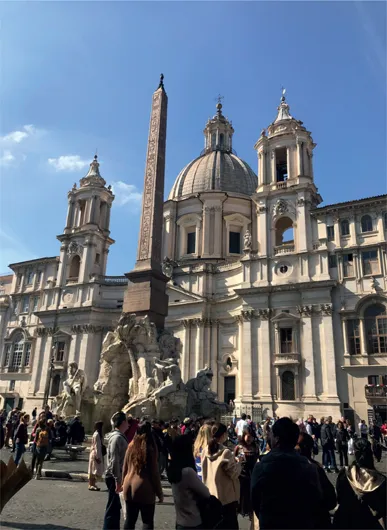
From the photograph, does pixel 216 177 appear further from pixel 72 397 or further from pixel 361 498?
pixel 361 498

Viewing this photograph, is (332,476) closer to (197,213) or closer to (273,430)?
(273,430)

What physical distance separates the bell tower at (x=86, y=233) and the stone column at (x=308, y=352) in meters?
22.9

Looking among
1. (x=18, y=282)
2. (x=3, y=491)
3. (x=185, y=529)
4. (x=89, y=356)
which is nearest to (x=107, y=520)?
(x=3, y=491)

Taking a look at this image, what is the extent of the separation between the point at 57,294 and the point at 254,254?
21.8 meters

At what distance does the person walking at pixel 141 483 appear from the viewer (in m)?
4.49

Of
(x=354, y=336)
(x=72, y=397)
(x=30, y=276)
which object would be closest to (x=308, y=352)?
(x=354, y=336)

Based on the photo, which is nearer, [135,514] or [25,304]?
[135,514]

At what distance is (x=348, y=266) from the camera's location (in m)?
32.1

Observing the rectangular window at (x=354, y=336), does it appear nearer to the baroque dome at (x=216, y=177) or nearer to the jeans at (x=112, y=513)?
the baroque dome at (x=216, y=177)

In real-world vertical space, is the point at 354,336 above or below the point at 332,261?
below

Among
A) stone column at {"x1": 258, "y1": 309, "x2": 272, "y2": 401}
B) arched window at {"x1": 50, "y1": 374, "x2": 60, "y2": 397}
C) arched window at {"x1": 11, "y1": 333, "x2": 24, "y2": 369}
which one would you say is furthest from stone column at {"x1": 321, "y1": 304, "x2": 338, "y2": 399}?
arched window at {"x1": 11, "y1": 333, "x2": 24, "y2": 369}

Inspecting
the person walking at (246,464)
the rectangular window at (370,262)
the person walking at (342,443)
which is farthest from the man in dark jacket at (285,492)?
the rectangular window at (370,262)

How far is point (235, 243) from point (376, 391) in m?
21.3

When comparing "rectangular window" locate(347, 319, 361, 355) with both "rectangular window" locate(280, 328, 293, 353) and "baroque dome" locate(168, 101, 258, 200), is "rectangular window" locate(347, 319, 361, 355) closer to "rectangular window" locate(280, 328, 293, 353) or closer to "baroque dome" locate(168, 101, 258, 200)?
"rectangular window" locate(280, 328, 293, 353)
